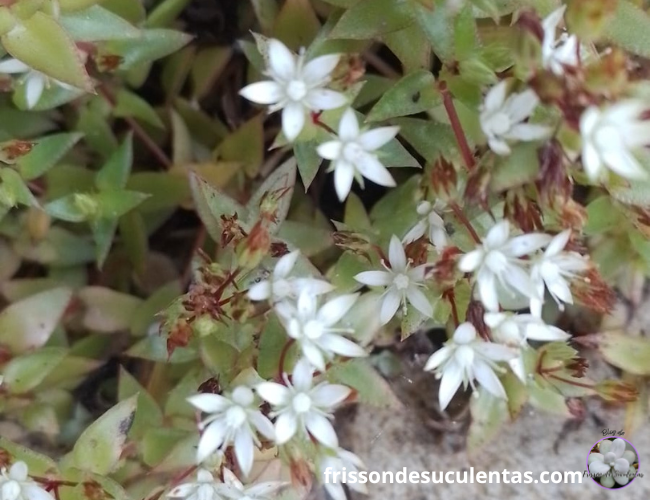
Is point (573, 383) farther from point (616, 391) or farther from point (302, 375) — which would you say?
point (302, 375)

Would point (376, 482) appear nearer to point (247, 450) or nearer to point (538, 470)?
point (538, 470)

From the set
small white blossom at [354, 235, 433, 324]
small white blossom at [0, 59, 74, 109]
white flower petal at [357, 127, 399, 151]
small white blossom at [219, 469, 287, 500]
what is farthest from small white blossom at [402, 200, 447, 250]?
small white blossom at [0, 59, 74, 109]

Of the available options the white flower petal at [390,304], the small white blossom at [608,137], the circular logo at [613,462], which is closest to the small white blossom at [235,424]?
the white flower petal at [390,304]

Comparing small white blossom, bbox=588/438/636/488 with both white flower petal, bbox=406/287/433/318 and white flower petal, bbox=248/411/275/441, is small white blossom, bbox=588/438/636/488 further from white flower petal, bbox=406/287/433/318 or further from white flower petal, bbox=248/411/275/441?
white flower petal, bbox=248/411/275/441

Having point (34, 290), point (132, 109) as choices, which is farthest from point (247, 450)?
point (132, 109)

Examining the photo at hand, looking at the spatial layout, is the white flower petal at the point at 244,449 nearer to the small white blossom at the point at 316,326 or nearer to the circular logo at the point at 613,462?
the small white blossom at the point at 316,326
